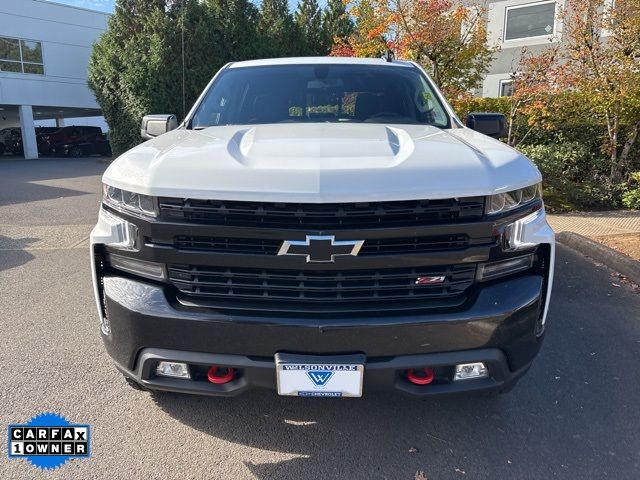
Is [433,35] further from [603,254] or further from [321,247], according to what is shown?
[321,247]

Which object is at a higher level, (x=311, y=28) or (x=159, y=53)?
(x=311, y=28)

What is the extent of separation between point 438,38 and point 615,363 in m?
7.40

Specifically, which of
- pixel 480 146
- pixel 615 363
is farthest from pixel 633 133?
pixel 480 146

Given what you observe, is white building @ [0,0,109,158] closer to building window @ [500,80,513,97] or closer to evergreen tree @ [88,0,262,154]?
evergreen tree @ [88,0,262,154]

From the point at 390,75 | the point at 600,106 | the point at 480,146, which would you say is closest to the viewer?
the point at 480,146

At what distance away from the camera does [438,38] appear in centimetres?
923

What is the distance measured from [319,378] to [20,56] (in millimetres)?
28622

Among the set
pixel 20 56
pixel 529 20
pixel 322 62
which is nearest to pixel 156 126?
pixel 322 62

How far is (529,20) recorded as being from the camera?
50.7 ft

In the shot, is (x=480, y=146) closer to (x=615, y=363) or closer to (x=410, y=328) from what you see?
(x=410, y=328)

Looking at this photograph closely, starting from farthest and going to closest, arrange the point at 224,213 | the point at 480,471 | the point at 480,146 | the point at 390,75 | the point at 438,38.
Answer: the point at 438,38 → the point at 390,75 → the point at 480,146 → the point at 480,471 → the point at 224,213

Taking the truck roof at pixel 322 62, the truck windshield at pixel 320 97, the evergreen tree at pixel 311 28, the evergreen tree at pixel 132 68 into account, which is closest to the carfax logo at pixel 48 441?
the truck windshield at pixel 320 97

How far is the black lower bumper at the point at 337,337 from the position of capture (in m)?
2.06

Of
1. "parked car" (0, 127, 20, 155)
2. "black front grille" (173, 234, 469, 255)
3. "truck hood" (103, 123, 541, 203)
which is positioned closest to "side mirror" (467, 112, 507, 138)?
"truck hood" (103, 123, 541, 203)
